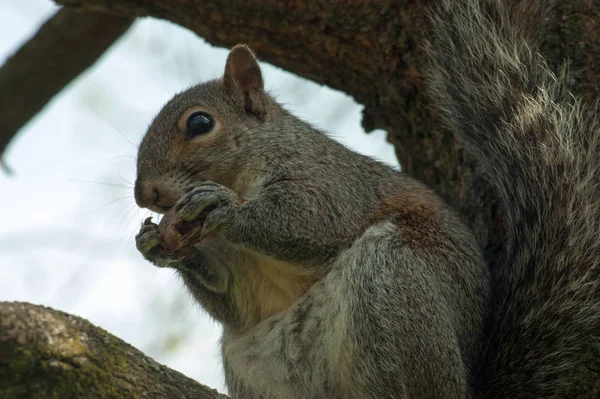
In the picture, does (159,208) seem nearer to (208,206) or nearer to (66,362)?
(208,206)

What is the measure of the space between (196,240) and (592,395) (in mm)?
1500

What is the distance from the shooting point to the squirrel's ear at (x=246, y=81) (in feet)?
12.0

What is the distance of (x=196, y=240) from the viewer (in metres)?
3.08

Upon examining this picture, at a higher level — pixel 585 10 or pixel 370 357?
pixel 585 10

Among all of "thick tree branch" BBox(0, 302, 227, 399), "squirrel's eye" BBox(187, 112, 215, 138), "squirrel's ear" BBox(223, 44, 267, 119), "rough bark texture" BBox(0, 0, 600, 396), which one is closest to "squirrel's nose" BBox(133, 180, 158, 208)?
"squirrel's eye" BBox(187, 112, 215, 138)

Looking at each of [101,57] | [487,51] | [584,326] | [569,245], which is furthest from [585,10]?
[101,57]

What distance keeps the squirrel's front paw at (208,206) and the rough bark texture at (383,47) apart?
1.15 meters

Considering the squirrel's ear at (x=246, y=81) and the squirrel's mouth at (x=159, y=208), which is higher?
the squirrel's ear at (x=246, y=81)

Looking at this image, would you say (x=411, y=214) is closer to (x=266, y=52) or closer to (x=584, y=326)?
(x=584, y=326)

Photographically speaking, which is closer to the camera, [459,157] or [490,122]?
[490,122]

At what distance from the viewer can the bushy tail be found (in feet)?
9.29

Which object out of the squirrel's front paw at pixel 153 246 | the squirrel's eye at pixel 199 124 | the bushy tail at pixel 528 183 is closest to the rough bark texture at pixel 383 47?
the bushy tail at pixel 528 183

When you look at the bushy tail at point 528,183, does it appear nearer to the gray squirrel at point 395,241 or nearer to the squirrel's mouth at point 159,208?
the gray squirrel at point 395,241

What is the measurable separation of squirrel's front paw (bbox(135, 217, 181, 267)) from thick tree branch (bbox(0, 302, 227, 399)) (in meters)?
0.82
